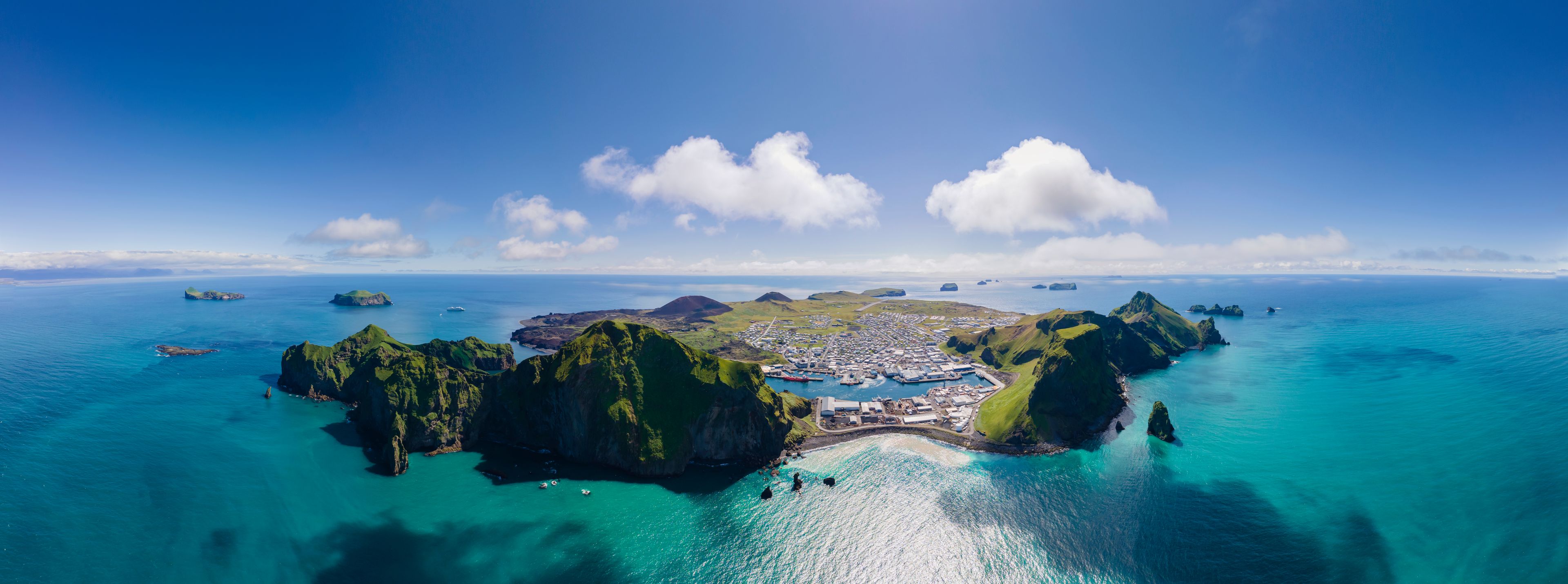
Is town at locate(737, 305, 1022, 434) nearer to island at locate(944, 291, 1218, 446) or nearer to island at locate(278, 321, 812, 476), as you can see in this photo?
island at locate(944, 291, 1218, 446)

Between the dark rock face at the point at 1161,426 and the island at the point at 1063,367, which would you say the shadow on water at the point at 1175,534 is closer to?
the island at the point at 1063,367

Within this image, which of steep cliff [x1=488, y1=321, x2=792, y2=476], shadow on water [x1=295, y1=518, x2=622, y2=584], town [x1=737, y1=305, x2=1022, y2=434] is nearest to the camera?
shadow on water [x1=295, y1=518, x2=622, y2=584]

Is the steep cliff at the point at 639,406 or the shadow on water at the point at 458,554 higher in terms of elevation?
the steep cliff at the point at 639,406

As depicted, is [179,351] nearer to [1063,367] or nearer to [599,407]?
[599,407]

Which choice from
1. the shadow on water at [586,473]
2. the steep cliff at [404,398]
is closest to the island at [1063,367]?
the shadow on water at [586,473]

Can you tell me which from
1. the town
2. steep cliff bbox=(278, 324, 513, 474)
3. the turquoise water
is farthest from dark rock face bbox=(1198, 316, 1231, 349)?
steep cliff bbox=(278, 324, 513, 474)

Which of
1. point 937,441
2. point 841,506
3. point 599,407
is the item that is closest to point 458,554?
point 599,407

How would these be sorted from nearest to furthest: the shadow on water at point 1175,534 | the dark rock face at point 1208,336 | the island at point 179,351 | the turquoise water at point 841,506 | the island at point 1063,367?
the shadow on water at point 1175,534 < the turquoise water at point 841,506 < the island at point 1063,367 < the island at point 179,351 < the dark rock face at point 1208,336
